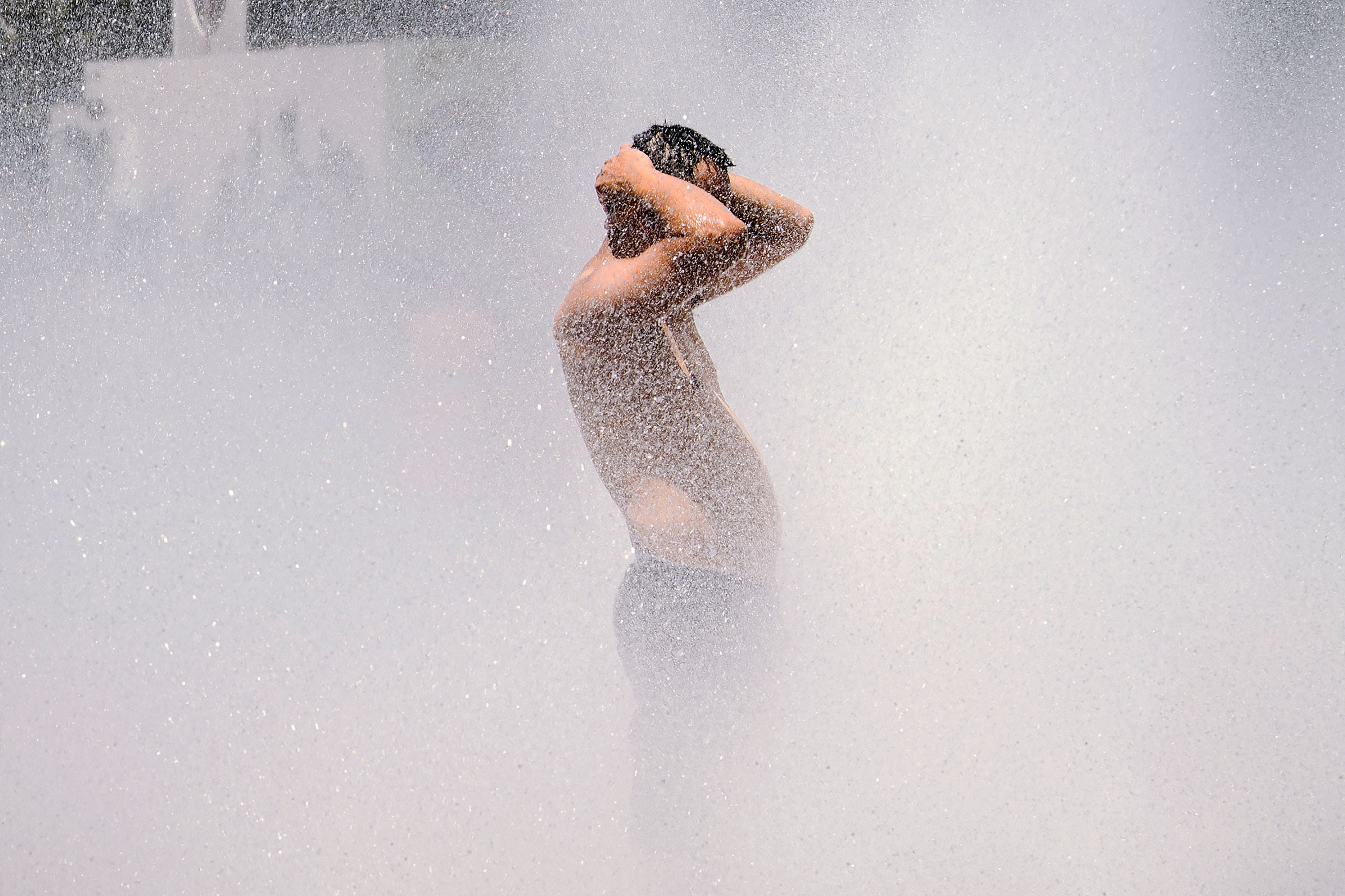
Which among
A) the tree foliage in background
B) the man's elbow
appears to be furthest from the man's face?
the tree foliage in background

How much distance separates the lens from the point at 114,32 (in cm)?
193

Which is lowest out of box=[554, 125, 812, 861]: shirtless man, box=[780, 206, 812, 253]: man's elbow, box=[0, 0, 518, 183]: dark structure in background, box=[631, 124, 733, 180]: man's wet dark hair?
box=[554, 125, 812, 861]: shirtless man

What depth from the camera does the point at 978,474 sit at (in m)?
1.75

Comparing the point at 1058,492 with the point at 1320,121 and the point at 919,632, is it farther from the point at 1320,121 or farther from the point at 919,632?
the point at 1320,121

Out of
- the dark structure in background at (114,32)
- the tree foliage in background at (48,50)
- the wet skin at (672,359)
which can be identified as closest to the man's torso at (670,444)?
the wet skin at (672,359)

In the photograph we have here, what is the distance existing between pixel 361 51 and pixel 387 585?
3.30 ft

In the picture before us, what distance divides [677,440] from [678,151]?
0.38 metres

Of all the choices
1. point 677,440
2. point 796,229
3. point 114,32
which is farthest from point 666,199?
point 114,32

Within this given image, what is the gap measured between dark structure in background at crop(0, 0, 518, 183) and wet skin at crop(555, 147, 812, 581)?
0.84m

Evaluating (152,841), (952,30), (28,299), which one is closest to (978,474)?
(952,30)

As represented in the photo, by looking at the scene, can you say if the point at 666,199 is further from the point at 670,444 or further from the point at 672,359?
the point at 670,444

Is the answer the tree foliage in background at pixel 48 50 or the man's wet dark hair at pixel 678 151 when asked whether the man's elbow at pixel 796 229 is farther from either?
the tree foliage in background at pixel 48 50

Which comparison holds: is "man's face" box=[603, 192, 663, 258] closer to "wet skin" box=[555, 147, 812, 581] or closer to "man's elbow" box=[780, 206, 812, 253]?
"wet skin" box=[555, 147, 812, 581]

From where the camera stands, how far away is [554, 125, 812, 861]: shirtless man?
4.10 ft
